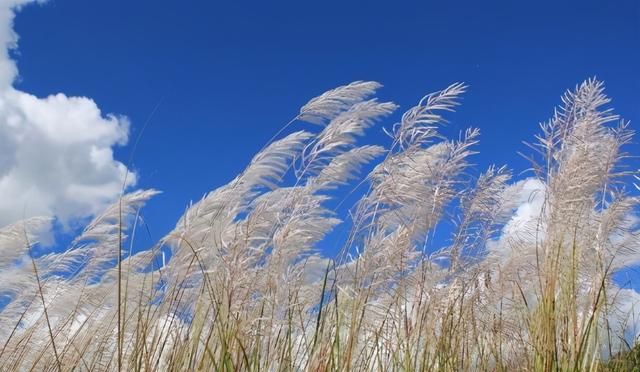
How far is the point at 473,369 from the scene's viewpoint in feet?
12.6

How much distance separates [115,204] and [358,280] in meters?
1.31

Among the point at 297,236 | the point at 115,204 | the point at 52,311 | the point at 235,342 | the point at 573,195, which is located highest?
the point at 573,195

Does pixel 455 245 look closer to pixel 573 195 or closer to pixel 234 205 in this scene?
pixel 573 195

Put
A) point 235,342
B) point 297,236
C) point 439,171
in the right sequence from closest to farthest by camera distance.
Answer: point 235,342 → point 297,236 → point 439,171

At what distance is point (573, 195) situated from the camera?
3426mm

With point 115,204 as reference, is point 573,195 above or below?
above

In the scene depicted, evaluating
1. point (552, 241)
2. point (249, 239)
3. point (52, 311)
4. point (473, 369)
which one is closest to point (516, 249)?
point (552, 241)

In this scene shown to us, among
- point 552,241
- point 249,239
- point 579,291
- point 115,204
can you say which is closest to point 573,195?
point 552,241

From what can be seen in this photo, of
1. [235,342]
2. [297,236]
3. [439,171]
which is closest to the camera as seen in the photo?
[235,342]

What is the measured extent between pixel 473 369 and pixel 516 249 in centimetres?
68

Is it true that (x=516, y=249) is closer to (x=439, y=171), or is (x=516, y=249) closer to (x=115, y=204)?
(x=439, y=171)

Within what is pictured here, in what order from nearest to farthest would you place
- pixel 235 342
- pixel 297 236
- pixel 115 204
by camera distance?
pixel 235 342, pixel 297 236, pixel 115 204

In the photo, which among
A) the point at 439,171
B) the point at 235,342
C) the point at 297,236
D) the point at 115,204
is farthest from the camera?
the point at 115,204

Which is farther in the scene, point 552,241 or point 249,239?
point 552,241
